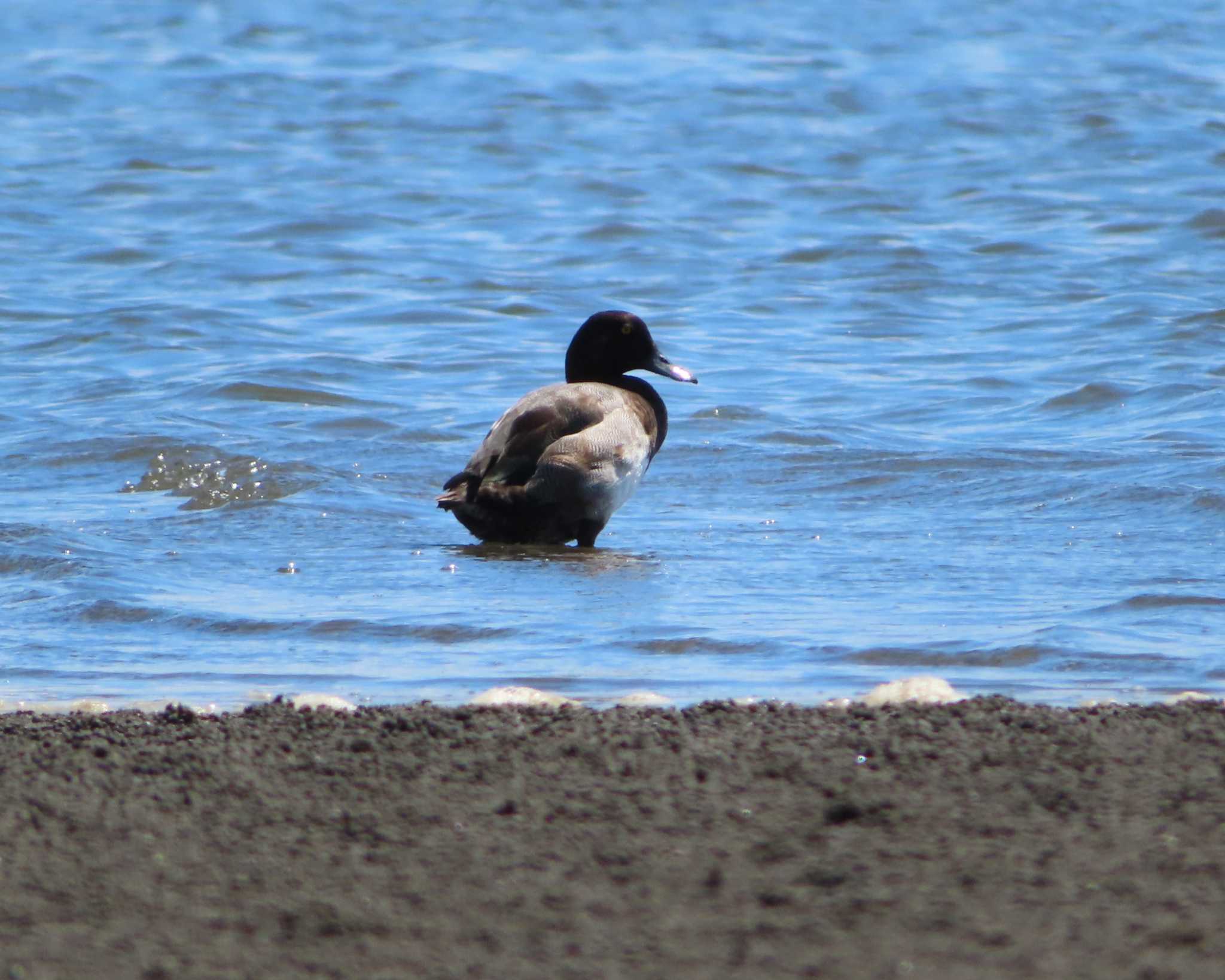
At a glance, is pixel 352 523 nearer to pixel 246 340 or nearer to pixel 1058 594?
pixel 1058 594

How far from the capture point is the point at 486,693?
16.4ft

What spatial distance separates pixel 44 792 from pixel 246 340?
10.6 m

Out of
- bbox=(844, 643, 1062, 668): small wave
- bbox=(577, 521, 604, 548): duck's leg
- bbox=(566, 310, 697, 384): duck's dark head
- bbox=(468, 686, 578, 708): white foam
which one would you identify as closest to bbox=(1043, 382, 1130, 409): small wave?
bbox=(566, 310, 697, 384): duck's dark head

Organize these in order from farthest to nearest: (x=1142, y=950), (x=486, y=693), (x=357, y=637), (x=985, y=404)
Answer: (x=985, y=404) < (x=357, y=637) < (x=486, y=693) < (x=1142, y=950)

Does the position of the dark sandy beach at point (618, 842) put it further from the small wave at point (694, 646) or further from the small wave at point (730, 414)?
the small wave at point (730, 414)

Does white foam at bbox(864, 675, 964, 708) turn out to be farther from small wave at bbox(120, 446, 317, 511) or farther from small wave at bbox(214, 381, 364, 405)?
small wave at bbox(214, 381, 364, 405)

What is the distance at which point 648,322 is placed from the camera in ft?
48.3

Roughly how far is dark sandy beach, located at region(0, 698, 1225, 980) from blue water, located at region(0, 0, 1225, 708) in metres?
0.95

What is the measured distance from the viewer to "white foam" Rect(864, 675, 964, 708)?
487cm

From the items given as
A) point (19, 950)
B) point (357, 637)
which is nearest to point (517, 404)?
point (357, 637)

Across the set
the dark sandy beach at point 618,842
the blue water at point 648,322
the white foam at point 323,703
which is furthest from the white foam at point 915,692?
the white foam at point 323,703

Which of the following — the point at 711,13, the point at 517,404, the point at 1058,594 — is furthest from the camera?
the point at 711,13

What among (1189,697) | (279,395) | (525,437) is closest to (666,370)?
(525,437)

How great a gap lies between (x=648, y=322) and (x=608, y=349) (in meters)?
5.50
